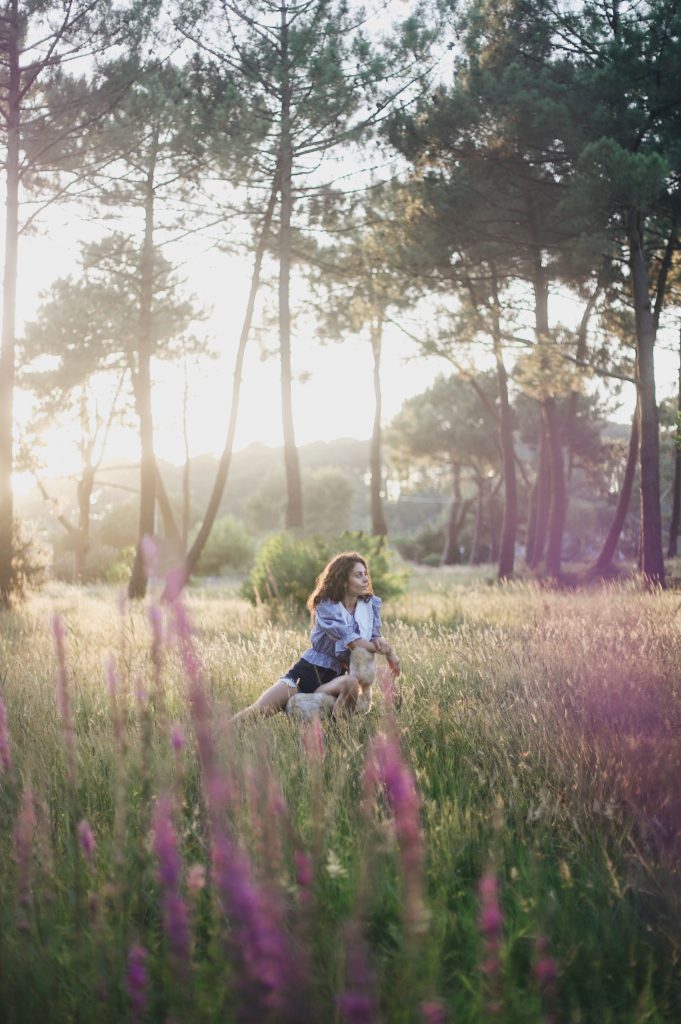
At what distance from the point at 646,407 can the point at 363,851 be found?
42.5ft

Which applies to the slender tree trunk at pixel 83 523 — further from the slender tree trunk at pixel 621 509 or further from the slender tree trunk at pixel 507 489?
the slender tree trunk at pixel 621 509

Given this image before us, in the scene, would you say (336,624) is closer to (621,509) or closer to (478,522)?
(621,509)

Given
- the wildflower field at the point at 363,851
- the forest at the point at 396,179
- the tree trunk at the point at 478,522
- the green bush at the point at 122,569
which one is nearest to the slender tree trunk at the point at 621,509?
the forest at the point at 396,179

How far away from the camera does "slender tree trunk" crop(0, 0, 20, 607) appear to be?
12359 millimetres

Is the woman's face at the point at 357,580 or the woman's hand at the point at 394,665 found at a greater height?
the woman's face at the point at 357,580

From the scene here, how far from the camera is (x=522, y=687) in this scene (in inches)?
177

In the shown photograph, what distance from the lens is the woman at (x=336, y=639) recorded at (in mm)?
4949

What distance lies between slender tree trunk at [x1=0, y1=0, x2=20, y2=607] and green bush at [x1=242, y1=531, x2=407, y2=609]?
13.3 ft

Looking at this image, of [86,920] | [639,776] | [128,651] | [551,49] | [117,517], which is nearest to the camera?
[86,920]

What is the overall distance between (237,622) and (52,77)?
9.42m

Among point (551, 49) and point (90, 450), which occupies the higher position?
point (551, 49)

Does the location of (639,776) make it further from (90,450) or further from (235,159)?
(90,450)

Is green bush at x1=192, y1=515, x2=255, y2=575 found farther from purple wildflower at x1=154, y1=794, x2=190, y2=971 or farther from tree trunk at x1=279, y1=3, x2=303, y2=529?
purple wildflower at x1=154, y1=794, x2=190, y2=971

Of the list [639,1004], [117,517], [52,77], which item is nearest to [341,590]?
[639,1004]
